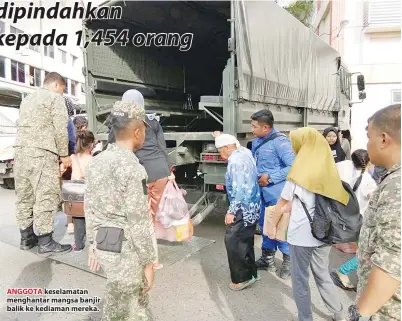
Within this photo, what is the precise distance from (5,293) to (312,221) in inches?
107

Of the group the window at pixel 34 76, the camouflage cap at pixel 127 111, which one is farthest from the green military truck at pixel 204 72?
the window at pixel 34 76

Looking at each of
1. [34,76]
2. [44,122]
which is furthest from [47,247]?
[34,76]

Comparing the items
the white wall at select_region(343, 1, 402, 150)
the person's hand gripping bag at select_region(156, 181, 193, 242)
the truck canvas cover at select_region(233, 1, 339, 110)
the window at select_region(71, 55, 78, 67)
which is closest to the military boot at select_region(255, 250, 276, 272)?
the person's hand gripping bag at select_region(156, 181, 193, 242)

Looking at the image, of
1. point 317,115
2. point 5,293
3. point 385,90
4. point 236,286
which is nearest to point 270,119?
point 236,286

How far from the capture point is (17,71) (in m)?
23.5

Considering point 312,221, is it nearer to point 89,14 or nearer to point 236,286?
point 236,286

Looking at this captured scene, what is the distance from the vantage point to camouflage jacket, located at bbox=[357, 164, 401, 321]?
4.14ft

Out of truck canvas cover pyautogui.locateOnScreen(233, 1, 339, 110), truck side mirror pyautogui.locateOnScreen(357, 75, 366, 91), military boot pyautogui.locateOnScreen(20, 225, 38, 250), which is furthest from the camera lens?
truck side mirror pyautogui.locateOnScreen(357, 75, 366, 91)

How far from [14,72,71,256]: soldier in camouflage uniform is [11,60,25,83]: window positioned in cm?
2225

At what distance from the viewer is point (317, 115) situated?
731cm

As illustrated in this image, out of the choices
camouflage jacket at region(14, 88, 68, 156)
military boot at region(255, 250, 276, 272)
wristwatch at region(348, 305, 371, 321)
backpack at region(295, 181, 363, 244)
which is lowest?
military boot at region(255, 250, 276, 272)

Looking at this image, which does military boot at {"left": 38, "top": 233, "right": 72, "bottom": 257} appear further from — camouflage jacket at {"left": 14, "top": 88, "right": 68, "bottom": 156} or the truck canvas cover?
the truck canvas cover

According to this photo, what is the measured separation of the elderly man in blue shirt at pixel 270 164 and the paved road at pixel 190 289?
0.64ft

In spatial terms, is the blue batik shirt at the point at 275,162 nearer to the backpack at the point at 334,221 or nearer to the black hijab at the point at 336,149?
the backpack at the point at 334,221
